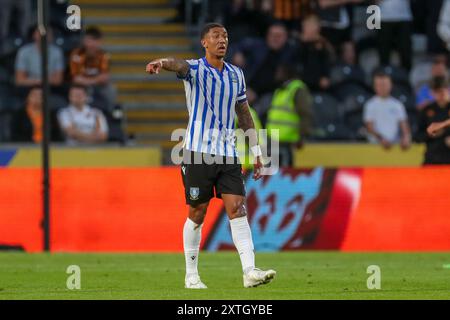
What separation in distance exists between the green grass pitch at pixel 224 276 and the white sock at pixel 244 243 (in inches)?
9.5

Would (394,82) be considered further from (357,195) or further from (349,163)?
(357,195)

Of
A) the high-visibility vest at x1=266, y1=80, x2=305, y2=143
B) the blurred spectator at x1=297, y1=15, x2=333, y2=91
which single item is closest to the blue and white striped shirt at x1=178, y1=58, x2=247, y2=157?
the high-visibility vest at x1=266, y1=80, x2=305, y2=143

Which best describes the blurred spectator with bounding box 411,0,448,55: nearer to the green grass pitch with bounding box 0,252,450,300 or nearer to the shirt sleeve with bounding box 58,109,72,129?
the shirt sleeve with bounding box 58,109,72,129

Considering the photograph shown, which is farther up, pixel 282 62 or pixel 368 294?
pixel 282 62

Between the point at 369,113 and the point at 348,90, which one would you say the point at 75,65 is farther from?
the point at 369,113

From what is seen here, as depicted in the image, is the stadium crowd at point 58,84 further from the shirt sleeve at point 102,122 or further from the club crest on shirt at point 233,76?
the club crest on shirt at point 233,76

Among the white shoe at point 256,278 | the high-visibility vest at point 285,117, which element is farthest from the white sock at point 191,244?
the high-visibility vest at point 285,117

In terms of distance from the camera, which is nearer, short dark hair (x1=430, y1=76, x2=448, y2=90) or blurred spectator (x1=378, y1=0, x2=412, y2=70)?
short dark hair (x1=430, y1=76, x2=448, y2=90)

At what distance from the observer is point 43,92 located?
2019cm

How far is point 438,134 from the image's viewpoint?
20703 millimetres

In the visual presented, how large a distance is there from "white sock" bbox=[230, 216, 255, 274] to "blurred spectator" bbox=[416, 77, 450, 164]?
8254 mm

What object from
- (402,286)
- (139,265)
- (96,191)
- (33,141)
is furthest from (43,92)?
(402,286)

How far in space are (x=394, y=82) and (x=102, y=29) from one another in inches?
215

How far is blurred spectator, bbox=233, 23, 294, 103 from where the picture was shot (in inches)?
946
